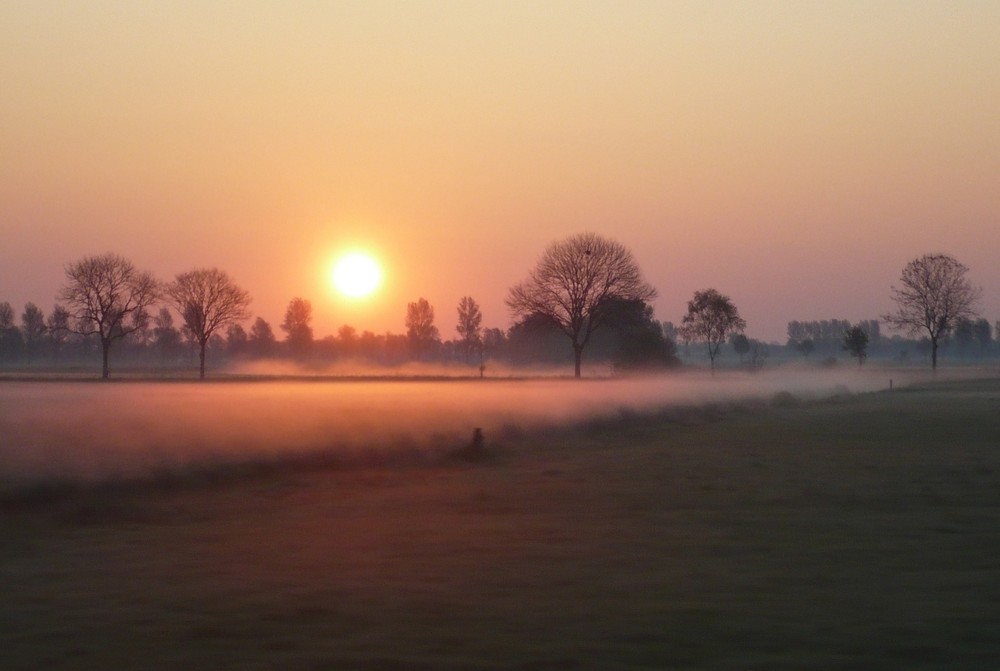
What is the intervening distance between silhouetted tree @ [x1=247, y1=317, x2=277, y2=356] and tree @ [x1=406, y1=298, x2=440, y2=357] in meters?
21.5

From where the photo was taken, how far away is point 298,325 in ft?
477

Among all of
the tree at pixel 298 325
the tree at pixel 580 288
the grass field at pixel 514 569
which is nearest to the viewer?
the grass field at pixel 514 569

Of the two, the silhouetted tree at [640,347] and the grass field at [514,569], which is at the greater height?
the silhouetted tree at [640,347]

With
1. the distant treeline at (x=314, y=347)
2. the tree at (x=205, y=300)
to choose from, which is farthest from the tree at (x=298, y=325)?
the tree at (x=205, y=300)

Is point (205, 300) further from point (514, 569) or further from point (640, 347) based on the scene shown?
point (514, 569)

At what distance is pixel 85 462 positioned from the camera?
19.3 meters

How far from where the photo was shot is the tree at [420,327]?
523 feet

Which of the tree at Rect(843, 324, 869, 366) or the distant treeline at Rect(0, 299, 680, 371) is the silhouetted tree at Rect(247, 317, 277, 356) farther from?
the tree at Rect(843, 324, 869, 366)

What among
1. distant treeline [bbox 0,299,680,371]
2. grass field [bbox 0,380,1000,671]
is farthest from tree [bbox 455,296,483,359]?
grass field [bbox 0,380,1000,671]

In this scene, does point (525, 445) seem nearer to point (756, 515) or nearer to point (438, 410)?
point (438, 410)

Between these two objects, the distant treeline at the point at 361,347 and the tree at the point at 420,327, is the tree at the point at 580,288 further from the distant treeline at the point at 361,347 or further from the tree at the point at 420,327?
the tree at the point at 420,327

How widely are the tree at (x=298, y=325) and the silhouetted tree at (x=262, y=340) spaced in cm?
728

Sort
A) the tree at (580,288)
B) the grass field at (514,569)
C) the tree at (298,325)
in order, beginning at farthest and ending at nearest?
the tree at (298,325) < the tree at (580,288) < the grass field at (514,569)

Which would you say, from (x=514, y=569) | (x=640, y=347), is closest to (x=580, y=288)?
(x=640, y=347)
